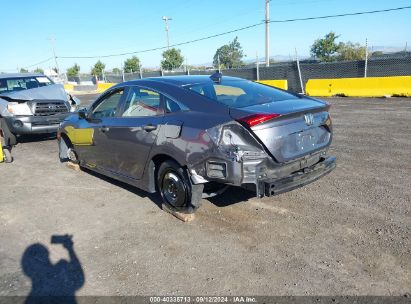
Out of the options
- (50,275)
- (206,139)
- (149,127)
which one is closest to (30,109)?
(149,127)

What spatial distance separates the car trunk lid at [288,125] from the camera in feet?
11.4

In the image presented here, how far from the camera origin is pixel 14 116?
8555 millimetres

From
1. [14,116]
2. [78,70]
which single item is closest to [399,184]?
[14,116]

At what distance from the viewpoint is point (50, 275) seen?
3203 mm

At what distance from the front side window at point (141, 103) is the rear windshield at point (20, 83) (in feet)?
21.7

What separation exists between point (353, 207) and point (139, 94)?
3006 millimetres

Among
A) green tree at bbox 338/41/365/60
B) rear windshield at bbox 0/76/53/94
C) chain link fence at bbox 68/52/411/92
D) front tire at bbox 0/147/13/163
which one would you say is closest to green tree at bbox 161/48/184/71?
green tree at bbox 338/41/365/60

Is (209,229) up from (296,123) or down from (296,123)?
down

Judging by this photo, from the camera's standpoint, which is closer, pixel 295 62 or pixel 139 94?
pixel 139 94

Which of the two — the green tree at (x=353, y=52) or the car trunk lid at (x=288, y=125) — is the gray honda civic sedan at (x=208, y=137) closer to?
the car trunk lid at (x=288, y=125)

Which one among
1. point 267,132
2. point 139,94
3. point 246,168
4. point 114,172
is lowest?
point 114,172

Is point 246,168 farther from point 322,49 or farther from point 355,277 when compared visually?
point 322,49

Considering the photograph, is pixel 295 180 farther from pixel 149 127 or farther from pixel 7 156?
pixel 7 156

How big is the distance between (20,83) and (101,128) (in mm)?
6364
